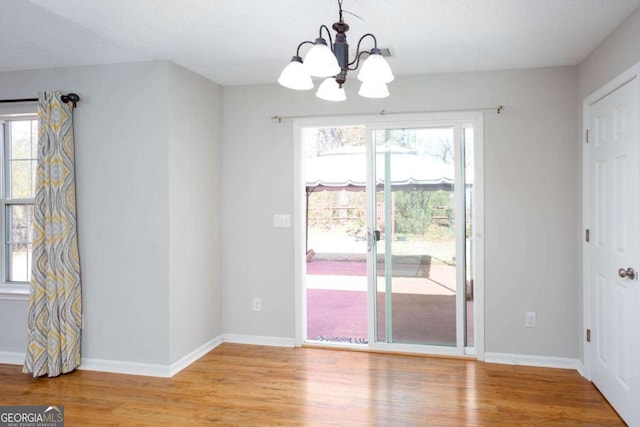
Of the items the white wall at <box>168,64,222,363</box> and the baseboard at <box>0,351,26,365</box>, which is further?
the baseboard at <box>0,351,26,365</box>

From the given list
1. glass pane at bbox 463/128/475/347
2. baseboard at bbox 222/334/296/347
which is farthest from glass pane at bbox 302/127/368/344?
glass pane at bbox 463/128/475/347

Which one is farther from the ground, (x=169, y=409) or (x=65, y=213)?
(x=65, y=213)

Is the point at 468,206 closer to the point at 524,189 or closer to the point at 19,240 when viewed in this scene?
the point at 524,189

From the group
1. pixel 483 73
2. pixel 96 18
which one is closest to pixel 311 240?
pixel 483 73

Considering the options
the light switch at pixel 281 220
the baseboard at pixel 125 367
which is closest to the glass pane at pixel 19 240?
the baseboard at pixel 125 367

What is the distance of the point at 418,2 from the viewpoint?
2486mm

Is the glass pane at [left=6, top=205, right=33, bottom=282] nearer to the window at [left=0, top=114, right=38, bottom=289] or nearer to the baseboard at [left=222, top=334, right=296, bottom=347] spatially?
the window at [left=0, top=114, right=38, bottom=289]

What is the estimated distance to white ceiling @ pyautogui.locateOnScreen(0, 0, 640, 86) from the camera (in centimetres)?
254

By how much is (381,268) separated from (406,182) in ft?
2.60

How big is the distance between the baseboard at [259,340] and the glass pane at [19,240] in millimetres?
1820

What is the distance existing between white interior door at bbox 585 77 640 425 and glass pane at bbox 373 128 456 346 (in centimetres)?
106

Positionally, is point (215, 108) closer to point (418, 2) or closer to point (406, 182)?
point (406, 182)

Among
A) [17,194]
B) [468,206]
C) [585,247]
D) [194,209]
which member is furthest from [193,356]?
[585,247]

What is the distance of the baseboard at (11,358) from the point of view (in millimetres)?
3809
